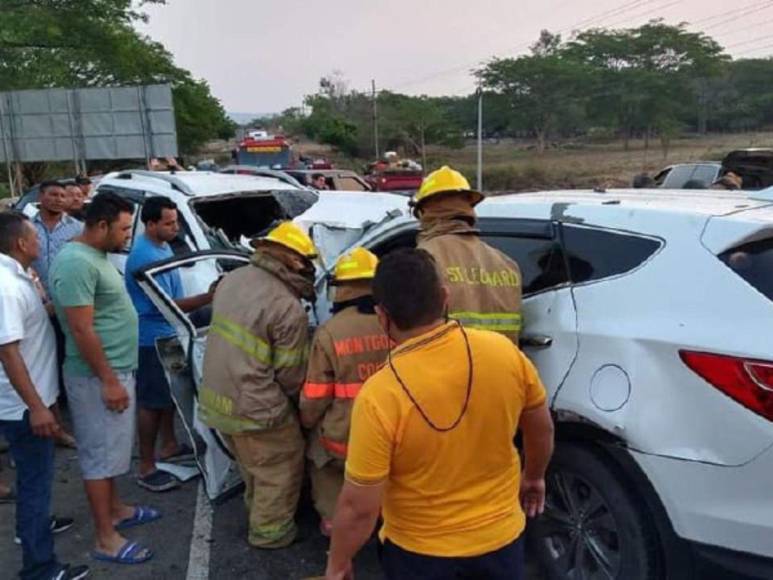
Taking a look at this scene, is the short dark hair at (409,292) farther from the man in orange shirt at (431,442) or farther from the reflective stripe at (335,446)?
the reflective stripe at (335,446)

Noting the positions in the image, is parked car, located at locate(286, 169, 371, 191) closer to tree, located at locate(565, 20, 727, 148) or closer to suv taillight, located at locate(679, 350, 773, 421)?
suv taillight, located at locate(679, 350, 773, 421)

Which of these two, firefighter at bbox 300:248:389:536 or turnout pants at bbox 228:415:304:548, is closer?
firefighter at bbox 300:248:389:536

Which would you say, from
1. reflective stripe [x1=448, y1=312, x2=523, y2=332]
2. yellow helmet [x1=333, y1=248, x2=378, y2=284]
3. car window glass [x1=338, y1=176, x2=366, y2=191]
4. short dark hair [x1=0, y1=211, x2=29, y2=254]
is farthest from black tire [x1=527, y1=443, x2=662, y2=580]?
car window glass [x1=338, y1=176, x2=366, y2=191]

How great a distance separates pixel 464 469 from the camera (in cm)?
190

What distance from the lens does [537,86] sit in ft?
211

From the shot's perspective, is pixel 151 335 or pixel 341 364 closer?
pixel 341 364

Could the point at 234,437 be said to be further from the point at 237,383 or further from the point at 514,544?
the point at 514,544

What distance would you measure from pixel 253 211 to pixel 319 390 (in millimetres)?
4567

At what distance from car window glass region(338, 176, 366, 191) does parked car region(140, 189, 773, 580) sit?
14285 millimetres

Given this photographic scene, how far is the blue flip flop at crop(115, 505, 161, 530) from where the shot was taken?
398 cm

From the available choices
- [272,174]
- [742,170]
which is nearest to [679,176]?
[742,170]

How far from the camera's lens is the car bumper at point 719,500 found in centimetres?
231

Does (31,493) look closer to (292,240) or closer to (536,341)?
(292,240)

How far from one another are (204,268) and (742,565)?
4.11 meters
